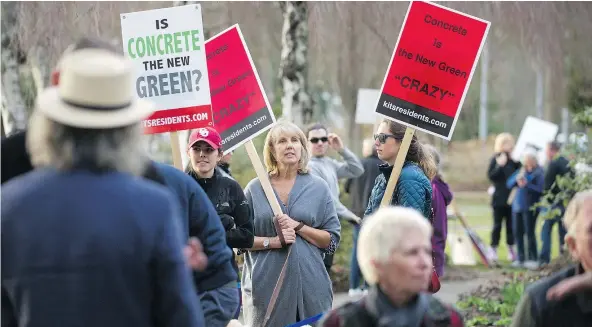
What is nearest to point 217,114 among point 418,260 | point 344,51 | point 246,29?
point 418,260

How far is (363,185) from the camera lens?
41.3ft

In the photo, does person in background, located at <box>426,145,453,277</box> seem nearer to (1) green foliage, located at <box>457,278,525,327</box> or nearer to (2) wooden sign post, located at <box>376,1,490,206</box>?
(2) wooden sign post, located at <box>376,1,490,206</box>

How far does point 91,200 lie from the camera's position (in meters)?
3.54

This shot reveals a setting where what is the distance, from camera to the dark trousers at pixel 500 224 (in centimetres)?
1712

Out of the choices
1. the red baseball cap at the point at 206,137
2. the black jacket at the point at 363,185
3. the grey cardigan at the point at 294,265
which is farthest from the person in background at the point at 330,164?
the red baseball cap at the point at 206,137

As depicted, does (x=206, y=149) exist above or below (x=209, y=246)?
above

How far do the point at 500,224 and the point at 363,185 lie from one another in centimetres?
525

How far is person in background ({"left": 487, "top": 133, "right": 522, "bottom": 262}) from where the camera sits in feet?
54.6

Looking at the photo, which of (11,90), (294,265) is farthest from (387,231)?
(11,90)

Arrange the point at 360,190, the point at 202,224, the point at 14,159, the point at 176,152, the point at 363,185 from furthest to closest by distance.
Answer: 1. the point at 360,190
2. the point at 363,185
3. the point at 176,152
4. the point at 202,224
5. the point at 14,159

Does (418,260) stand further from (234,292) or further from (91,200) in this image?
(234,292)

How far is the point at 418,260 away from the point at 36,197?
1305mm

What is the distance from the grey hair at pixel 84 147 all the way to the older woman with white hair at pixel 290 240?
352cm

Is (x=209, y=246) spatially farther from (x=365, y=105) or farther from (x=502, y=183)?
(x=502, y=183)
